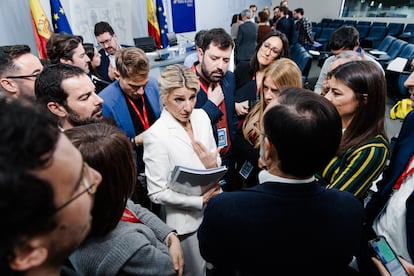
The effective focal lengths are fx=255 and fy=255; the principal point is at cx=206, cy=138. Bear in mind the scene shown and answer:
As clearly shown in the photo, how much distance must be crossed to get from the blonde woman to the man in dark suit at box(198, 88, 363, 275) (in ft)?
3.07

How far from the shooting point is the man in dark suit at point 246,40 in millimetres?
5387

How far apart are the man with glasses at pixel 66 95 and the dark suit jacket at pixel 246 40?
14.5 feet

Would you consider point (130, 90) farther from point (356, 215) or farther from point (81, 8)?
point (81, 8)

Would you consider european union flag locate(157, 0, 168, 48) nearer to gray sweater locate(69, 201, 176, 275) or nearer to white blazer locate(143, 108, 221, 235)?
white blazer locate(143, 108, 221, 235)

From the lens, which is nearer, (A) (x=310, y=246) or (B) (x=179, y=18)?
(A) (x=310, y=246)

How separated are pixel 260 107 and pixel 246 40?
159 inches

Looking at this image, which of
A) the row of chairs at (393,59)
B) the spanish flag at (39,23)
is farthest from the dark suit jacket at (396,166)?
the spanish flag at (39,23)

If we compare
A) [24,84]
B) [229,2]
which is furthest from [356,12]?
[24,84]

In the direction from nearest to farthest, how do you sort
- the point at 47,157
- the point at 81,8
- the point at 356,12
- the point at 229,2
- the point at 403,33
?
the point at 47,157 → the point at 81,8 → the point at 403,33 → the point at 229,2 → the point at 356,12

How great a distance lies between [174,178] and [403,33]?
10012mm

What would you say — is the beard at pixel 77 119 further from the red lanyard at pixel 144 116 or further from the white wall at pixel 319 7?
the white wall at pixel 319 7

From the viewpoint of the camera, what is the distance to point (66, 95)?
5.01ft

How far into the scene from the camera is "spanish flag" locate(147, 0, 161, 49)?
618 cm

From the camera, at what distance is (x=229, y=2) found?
9172mm
